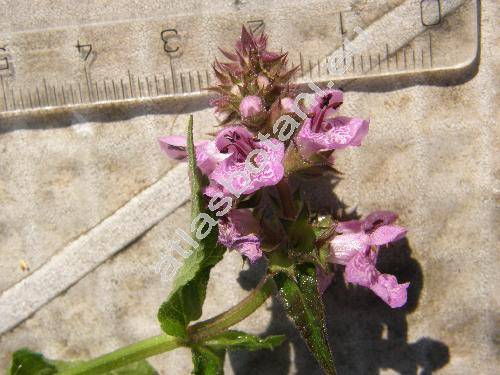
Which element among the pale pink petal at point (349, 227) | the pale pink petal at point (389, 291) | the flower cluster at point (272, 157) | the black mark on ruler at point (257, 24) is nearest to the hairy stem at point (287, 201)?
the flower cluster at point (272, 157)

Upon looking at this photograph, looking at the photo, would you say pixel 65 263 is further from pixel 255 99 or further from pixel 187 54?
pixel 255 99

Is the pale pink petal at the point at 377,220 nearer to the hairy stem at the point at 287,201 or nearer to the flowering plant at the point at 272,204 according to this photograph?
the flowering plant at the point at 272,204

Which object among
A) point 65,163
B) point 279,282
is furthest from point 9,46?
point 279,282

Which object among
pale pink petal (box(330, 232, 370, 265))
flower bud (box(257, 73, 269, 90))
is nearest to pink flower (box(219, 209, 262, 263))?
pale pink petal (box(330, 232, 370, 265))

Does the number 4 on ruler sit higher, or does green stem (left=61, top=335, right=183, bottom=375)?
the number 4 on ruler

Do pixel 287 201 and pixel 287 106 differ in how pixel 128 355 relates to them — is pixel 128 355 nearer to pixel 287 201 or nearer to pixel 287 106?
pixel 287 201

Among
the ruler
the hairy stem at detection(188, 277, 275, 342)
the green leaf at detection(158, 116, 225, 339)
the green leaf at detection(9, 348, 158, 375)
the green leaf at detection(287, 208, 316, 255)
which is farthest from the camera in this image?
the ruler

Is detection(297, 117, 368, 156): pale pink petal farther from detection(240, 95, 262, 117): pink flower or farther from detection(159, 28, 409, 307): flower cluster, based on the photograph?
detection(240, 95, 262, 117): pink flower

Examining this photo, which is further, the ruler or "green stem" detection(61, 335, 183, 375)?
the ruler
